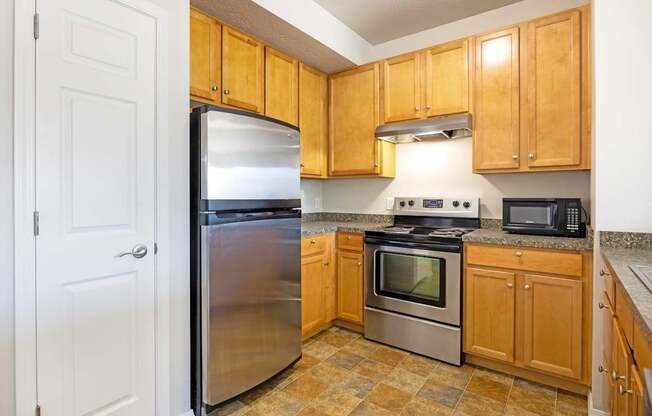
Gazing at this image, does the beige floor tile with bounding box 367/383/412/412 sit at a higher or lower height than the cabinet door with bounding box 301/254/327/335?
lower

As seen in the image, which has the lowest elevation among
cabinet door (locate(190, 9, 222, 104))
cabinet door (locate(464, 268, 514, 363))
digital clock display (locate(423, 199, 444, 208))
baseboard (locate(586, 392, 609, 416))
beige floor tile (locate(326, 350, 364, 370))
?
beige floor tile (locate(326, 350, 364, 370))

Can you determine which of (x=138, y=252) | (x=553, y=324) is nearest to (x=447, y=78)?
(x=553, y=324)

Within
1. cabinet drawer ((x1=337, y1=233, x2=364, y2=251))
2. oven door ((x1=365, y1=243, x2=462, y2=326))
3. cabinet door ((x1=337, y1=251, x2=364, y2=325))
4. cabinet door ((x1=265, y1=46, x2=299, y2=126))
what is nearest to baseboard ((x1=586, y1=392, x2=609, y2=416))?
oven door ((x1=365, y1=243, x2=462, y2=326))

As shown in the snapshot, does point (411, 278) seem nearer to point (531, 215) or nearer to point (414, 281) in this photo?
point (414, 281)

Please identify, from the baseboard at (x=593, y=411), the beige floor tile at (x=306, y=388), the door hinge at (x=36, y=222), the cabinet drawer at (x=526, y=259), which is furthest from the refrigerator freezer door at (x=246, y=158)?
the baseboard at (x=593, y=411)

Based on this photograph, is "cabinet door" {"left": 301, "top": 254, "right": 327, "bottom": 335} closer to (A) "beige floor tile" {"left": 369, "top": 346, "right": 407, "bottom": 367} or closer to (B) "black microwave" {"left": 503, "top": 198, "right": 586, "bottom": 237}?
(A) "beige floor tile" {"left": 369, "top": 346, "right": 407, "bottom": 367}

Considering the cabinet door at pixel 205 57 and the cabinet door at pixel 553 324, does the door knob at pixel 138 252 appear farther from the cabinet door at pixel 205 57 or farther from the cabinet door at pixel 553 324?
the cabinet door at pixel 553 324

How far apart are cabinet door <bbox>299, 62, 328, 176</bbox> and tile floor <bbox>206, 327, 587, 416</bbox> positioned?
1636mm

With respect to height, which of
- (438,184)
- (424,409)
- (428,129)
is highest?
(428,129)

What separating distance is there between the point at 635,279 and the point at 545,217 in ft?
3.90

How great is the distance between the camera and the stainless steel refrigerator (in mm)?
1776

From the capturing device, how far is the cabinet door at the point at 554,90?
2.21 metres

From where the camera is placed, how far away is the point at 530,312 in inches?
85.8

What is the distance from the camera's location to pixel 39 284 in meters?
1.33
